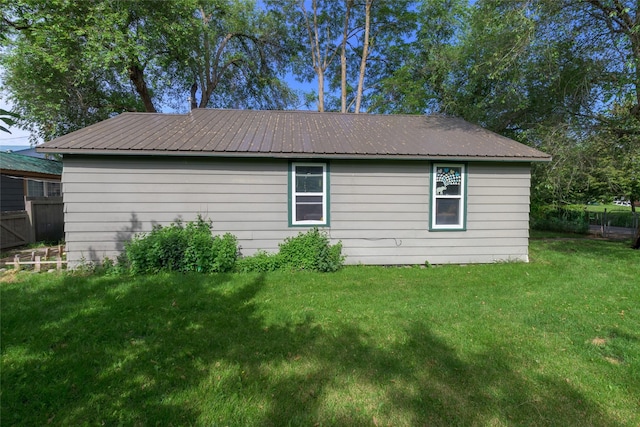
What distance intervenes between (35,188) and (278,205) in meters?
12.4

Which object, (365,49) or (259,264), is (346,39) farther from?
(259,264)

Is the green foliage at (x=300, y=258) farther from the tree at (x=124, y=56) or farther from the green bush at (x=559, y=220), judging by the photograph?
the green bush at (x=559, y=220)

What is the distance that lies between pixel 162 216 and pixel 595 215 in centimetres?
2170

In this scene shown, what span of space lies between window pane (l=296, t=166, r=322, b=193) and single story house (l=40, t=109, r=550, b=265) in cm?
2

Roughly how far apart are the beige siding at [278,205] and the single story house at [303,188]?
2 cm

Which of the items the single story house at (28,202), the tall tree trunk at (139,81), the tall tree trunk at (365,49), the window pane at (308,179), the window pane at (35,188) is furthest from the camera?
the tall tree trunk at (365,49)

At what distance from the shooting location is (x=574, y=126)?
28.5ft

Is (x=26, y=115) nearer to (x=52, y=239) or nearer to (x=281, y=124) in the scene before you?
(x=52, y=239)

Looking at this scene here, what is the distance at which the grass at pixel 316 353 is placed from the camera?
2.36 m

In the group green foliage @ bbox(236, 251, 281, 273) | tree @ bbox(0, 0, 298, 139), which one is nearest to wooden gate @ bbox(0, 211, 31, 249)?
tree @ bbox(0, 0, 298, 139)

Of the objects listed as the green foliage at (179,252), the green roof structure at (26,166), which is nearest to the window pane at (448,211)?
the green foliage at (179,252)

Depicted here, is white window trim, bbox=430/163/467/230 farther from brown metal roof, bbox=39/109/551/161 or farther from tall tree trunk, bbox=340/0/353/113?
tall tree trunk, bbox=340/0/353/113

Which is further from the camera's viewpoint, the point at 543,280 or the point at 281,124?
the point at 281,124

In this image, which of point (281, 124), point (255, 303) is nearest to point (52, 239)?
point (281, 124)
